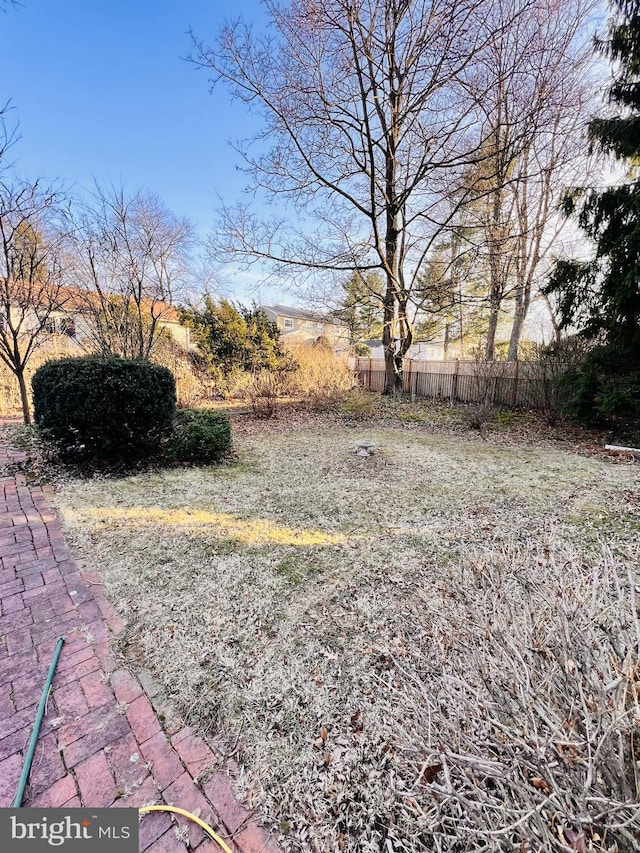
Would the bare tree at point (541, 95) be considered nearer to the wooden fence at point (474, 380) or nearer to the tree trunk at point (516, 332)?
the wooden fence at point (474, 380)

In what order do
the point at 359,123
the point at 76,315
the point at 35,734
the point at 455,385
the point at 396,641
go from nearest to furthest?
1. the point at 35,734
2. the point at 396,641
3. the point at 359,123
4. the point at 76,315
5. the point at 455,385

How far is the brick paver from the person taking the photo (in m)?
1.29

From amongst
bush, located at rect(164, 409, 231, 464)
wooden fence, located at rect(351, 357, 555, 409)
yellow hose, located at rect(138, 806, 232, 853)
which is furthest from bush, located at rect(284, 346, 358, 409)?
yellow hose, located at rect(138, 806, 232, 853)

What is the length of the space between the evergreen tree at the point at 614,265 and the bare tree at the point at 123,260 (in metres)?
9.78

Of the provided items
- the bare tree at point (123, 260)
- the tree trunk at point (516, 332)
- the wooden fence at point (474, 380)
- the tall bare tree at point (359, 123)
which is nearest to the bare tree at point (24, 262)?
the bare tree at point (123, 260)

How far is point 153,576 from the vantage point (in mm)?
2732

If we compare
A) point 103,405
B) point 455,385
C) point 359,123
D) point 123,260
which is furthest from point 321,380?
point 103,405

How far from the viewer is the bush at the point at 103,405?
14.7ft

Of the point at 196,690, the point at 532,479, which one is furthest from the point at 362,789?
the point at 532,479

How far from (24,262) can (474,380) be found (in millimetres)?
11837

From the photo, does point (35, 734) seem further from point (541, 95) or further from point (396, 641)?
point (541, 95)

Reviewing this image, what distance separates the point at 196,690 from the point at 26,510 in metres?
3.21

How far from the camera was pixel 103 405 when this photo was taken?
4547mm

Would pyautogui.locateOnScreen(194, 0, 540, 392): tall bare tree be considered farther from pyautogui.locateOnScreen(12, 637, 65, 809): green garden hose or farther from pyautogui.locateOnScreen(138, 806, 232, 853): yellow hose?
pyautogui.locateOnScreen(138, 806, 232, 853): yellow hose
